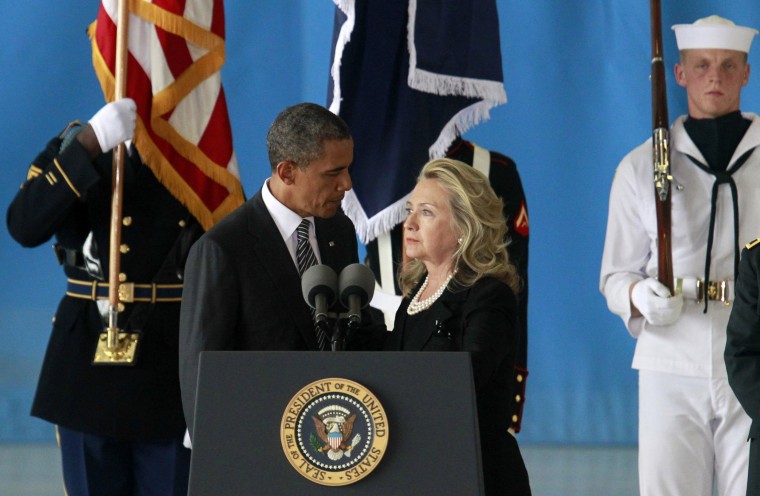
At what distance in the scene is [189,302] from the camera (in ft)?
8.48

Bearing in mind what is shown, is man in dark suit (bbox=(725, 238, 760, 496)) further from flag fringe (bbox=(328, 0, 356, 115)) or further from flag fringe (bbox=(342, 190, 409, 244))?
flag fringe (bbox=(328, 0, 356, 115))

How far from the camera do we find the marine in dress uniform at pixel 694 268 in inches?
146

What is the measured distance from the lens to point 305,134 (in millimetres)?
2723

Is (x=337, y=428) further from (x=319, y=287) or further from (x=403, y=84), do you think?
(x=403, y=84)

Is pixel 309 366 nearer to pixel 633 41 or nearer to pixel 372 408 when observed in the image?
pixel 372 408

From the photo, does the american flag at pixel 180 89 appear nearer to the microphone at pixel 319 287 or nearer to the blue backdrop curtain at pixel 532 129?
the microphone at pixel 319 287

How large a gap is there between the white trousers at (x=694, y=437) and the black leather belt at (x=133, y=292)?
1.52 meters

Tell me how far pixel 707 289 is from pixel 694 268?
86 mm

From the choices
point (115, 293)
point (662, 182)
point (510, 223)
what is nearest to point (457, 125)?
point (510, 223)

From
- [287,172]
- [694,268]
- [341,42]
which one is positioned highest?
[341,42]

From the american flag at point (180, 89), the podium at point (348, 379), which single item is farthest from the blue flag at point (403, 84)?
the podium at point (348, 379)

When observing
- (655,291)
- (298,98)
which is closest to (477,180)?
(655,291)

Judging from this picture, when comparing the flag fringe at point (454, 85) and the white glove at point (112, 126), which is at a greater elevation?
the flag fringe at point (454, 85)

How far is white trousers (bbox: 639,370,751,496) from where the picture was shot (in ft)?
12.1
